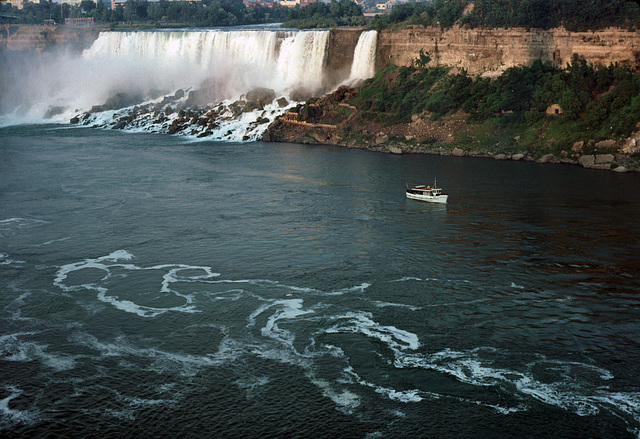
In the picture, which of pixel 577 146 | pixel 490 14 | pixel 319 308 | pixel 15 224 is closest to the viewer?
pixel 319 308

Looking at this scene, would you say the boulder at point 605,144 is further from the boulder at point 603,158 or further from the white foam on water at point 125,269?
the white foam on water at point 125,269

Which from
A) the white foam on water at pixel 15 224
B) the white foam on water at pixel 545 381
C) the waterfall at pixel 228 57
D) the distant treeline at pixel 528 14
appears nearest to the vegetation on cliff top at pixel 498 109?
the distant treeline at pixel 528 14

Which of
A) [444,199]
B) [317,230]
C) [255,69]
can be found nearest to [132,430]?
[317,230]

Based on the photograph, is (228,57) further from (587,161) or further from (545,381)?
(545,381)

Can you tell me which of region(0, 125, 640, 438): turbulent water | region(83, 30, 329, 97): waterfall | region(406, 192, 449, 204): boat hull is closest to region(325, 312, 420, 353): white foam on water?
region(0, 125, 640, 438): turbulent water

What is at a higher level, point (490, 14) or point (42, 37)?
point (490, 14)

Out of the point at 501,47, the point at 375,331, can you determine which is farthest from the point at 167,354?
the point at 501,47
